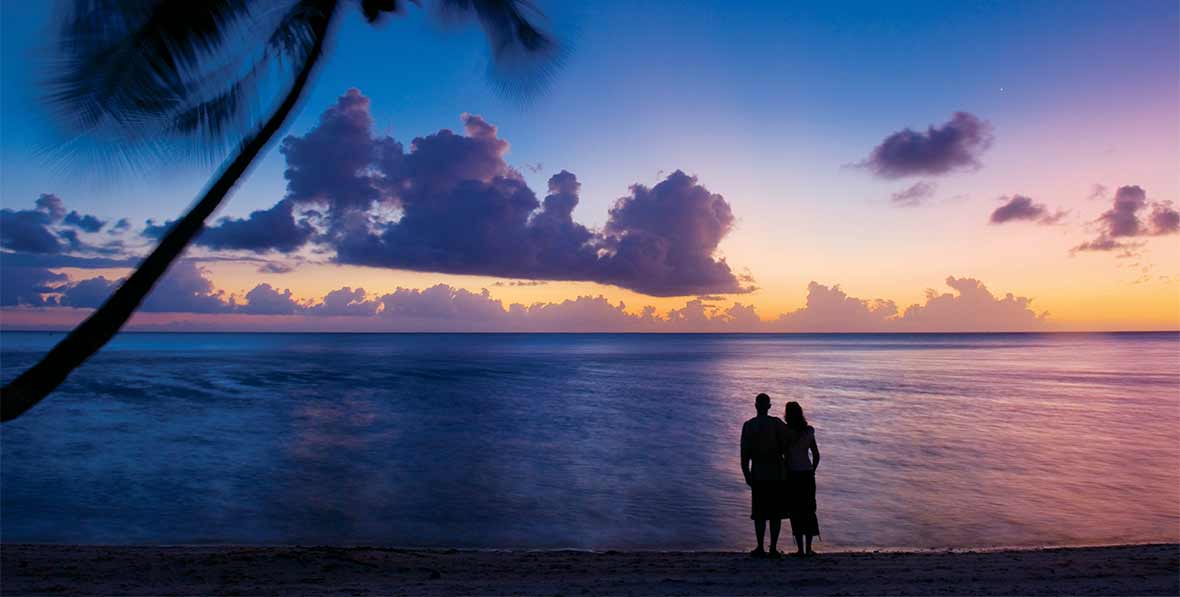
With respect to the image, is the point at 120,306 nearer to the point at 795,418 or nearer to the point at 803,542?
the point at 795,418

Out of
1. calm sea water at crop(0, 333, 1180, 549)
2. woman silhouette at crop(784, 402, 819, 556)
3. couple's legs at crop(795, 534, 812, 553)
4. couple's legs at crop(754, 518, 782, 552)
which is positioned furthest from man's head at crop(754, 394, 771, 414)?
calm sea water at crop(0, 333, 1180, 549)

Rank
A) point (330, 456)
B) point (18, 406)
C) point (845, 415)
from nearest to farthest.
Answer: point (18, 406)
point (330, 456)
point (845, 415)

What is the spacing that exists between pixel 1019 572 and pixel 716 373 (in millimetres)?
49782

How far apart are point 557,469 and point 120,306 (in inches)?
613

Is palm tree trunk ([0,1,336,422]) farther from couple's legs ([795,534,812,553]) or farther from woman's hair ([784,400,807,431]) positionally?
couple's legs ([795,534,812,553])

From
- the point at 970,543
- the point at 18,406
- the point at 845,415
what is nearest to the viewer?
the point at 18,406

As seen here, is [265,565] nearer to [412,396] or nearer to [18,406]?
[18,406]

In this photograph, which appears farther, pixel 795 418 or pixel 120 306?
pixel 795 418

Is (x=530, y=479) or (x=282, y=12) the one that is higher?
(x=282, y=12)

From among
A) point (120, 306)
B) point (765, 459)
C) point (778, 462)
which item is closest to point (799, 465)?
point (778, 462)

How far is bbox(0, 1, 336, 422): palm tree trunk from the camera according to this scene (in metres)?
2.82

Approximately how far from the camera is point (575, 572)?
27.2ft

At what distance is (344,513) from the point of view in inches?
517

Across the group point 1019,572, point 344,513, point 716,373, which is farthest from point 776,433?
point 716,373
